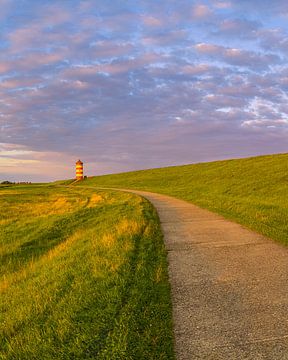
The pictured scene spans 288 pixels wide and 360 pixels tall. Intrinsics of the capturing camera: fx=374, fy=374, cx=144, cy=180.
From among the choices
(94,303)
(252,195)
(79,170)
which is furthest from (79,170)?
(94,303)

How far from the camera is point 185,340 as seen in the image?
16.3 ft

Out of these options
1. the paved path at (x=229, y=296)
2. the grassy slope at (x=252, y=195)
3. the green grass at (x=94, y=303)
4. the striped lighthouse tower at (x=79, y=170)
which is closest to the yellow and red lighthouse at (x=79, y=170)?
the striped lighthouse tower at (x=79, y=170)

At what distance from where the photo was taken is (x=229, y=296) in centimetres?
642

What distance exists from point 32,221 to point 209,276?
660 inches

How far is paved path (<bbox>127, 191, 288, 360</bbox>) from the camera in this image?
477cm

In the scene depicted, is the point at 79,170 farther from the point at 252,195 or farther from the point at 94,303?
the point at 94,303

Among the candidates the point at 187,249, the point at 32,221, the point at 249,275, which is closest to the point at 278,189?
the point at 32,221

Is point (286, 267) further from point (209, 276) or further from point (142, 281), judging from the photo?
point (142, 281)

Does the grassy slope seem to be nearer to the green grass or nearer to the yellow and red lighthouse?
the green grass

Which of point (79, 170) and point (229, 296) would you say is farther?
point (79, 170)

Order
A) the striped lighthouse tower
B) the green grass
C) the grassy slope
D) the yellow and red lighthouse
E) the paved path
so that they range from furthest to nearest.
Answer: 1. the striped lighthouse tower
2. the yellow and red lighthouse
3. the grassy slope
4. the green grass
5. the paved path

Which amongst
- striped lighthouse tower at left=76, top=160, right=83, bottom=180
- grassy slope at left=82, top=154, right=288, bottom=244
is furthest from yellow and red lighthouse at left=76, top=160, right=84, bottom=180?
grassy slope at left=82, top=154, right=288, bottom=244

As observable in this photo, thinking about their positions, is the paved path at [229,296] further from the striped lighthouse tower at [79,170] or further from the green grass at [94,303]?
the striped lighthouse tower at [79,170]

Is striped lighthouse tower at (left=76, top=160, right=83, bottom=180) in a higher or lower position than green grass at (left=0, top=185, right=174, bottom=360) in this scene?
higher
